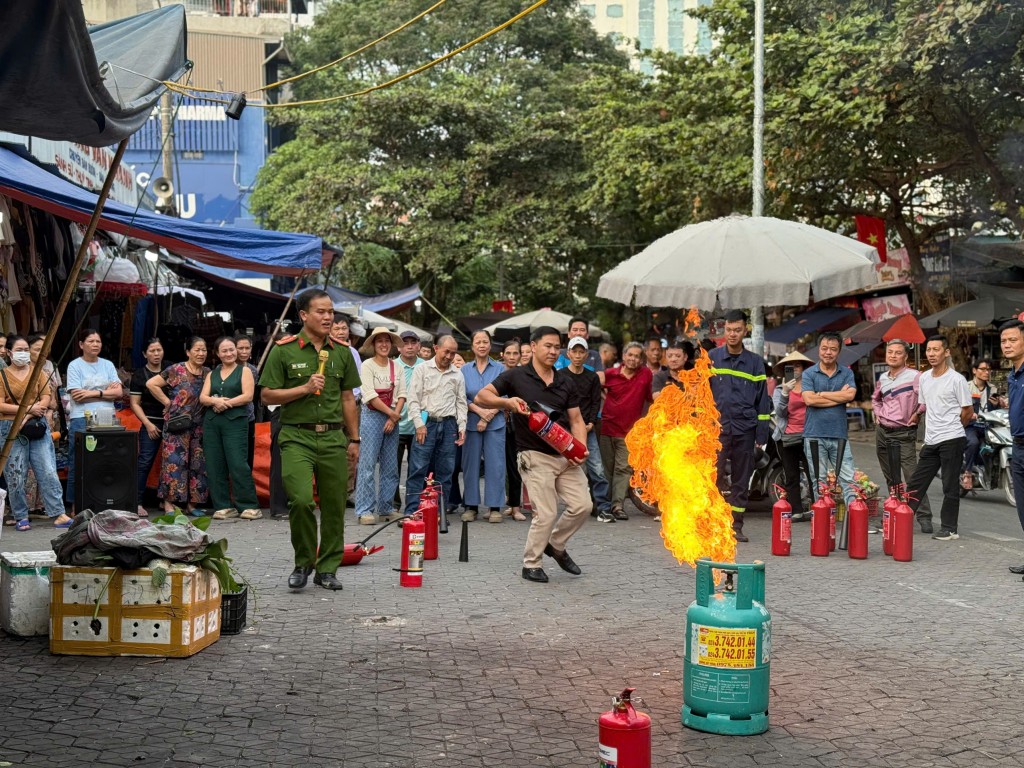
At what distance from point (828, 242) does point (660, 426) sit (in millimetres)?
6243

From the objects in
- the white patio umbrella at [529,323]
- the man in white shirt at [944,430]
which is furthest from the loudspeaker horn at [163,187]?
the man in white shirt at [944,430]

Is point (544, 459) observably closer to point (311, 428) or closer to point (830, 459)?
point (311, 428)

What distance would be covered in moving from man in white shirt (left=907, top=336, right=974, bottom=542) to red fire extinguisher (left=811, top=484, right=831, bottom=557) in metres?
1.78

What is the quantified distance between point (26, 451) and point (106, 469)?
3.00 feet

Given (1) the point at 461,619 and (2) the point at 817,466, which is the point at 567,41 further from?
(1) the point at 461,619

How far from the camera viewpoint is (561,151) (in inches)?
1425

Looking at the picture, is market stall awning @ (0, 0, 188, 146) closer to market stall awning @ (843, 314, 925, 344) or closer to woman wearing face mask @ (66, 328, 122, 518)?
woman wearing face mask @ (66, 328, 122, 518)

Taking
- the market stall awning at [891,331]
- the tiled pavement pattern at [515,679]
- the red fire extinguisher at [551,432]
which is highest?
the market stall awning at [891,331]

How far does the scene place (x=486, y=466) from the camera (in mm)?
12984

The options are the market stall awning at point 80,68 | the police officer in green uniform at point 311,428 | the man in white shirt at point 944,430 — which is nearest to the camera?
the market stall awning at point 80,68

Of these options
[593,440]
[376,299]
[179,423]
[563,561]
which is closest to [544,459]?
[563,561]

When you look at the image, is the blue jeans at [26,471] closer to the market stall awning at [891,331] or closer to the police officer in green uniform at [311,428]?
the police officer in green uniform at [311,428]

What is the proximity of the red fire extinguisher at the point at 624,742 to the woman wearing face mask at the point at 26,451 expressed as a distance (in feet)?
27.5

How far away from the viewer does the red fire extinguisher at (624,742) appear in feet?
14.6
